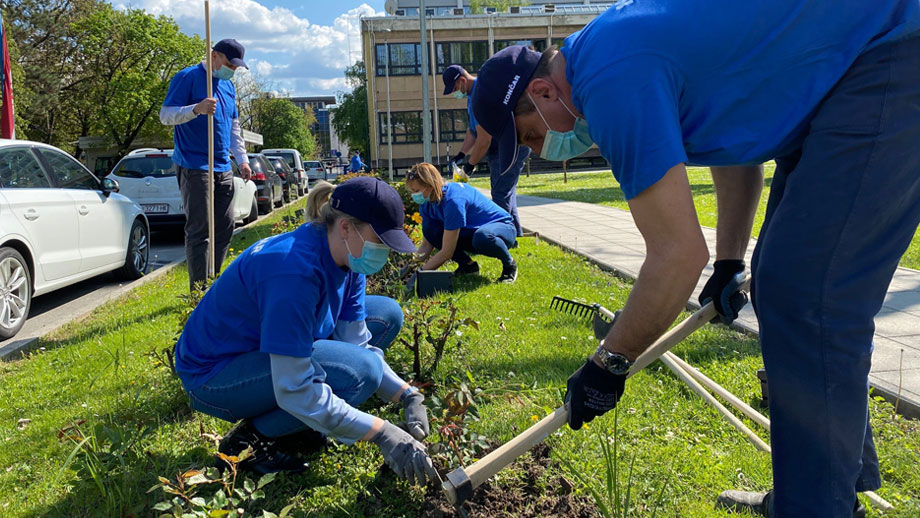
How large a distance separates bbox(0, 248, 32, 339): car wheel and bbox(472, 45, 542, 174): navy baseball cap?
488 centimetres

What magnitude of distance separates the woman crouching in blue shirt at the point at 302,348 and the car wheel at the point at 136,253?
17.7 ft

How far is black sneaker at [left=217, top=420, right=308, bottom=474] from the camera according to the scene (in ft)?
8.82

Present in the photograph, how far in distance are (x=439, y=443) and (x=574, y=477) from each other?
22.1 inches

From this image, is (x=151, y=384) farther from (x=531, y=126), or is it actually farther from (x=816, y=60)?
(x=816, y=60)

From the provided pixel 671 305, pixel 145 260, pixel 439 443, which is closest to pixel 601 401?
pixel 671 305

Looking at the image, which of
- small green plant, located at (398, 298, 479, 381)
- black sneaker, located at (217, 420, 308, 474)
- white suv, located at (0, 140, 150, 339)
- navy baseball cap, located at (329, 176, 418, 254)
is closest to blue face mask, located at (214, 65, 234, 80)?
white suv, located at (0, 140, 150, 339)

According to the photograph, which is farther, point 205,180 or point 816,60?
point 205,180

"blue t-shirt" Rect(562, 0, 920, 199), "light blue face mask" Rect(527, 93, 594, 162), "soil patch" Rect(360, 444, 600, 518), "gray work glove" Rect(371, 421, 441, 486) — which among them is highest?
"blue t-shirt" Rect(562, 0, 920, 199)

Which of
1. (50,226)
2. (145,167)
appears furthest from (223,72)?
(145,167)

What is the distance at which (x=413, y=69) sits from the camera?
39.3 metres

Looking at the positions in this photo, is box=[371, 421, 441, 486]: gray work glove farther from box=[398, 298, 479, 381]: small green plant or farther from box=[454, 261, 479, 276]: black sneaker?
box=[454, 261, 479, 276]: black sneaker

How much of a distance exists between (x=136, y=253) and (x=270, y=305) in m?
6.12

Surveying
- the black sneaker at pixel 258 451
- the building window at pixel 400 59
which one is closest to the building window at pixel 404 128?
the building window at pixel 400 59

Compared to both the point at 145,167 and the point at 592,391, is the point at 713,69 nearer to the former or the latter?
the point at 592,391
